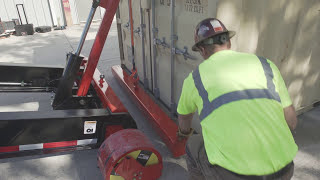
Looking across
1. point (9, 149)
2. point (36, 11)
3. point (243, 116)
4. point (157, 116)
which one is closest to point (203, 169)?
point (243, 116)

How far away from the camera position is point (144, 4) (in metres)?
3.36

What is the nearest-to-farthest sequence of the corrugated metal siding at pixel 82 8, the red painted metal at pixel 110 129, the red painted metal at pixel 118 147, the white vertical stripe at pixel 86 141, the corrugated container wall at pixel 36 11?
the red painted metal at pixel 118 147 < the white vertical stripe at pixel 86 141 < the red painted metal at pixel 110 129 < the corrugated container wall at pixel 36 11 < the corrugated metal siding at pixel 82 8

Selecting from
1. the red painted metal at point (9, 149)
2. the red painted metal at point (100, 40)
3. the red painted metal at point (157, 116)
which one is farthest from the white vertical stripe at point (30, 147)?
the red painted metal at point (157, 116)

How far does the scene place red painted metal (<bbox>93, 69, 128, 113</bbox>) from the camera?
9.11 feet

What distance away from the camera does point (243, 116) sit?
51.1 inches

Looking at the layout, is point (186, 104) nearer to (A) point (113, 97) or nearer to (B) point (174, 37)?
(B) point (174, 37)

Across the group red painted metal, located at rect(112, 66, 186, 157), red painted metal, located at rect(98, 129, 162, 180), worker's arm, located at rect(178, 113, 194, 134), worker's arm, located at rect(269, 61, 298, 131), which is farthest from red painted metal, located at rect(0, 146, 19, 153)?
worker's arm, located at rect(269, 61, 298, 131)

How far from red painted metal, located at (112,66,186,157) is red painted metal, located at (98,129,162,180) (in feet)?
1.42

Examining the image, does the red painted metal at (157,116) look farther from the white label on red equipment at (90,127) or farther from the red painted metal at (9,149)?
the red painted metal at (9,149)

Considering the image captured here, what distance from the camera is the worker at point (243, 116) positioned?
1.31m

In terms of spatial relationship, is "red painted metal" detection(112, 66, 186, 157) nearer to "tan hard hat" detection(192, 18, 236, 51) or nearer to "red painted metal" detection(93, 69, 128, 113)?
"red painted metal" detection(93, 69, 128, 113)

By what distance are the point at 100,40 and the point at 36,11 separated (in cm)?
978

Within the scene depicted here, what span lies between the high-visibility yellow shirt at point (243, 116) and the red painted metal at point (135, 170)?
3.20 feet

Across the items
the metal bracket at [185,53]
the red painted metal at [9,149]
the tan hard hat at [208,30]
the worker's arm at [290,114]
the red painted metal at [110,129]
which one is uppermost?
the tan hard hat at [208,30]
